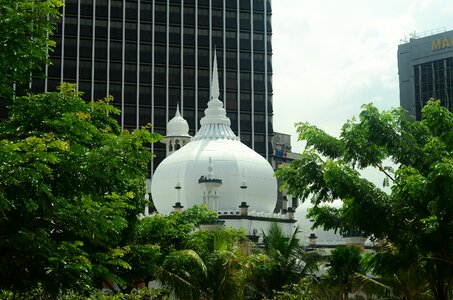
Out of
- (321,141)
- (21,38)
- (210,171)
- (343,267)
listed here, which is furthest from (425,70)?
(21,38)

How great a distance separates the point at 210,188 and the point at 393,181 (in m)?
42.8

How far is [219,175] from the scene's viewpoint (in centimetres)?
7462

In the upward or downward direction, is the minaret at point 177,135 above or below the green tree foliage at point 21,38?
above

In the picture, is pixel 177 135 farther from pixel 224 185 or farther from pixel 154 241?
pixel 154 241

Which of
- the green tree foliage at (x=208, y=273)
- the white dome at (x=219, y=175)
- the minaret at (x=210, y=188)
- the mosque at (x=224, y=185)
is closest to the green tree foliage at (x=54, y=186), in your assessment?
the green tree foliage at (x=208, y=273)

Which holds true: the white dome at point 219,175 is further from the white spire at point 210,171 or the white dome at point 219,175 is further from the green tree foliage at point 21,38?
the green tree foliage at point 21,38

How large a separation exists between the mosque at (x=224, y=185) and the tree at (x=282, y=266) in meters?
26.6

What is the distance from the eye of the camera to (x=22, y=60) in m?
21.5

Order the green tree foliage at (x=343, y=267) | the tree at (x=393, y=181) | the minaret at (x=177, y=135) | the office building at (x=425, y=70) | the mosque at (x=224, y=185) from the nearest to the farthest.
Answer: the tree at (x=393, y=181) → the green tree foliage at (x=343, y=267) → the mosque at (x=224, y=185) → the minaret at (x=177, y=135) → the office building at (x=425, y=70)

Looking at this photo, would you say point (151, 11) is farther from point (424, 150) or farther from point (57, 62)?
point (424, 150)

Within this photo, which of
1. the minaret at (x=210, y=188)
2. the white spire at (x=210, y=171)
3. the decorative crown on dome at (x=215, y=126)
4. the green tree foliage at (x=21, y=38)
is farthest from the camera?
the decorative crown on dome at (x=215, y=126)

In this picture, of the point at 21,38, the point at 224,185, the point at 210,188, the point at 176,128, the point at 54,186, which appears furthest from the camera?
the point at 176,128

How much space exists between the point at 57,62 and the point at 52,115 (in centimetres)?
9215

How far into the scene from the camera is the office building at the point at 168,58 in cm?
11356
